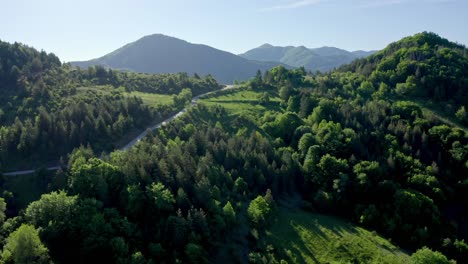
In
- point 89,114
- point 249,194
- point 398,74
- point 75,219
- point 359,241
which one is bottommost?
point 359,241

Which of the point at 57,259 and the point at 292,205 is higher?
the point at 57,259

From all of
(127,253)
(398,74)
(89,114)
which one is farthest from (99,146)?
(398,74)

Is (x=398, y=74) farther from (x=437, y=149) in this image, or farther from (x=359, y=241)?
(x=359, y=241)

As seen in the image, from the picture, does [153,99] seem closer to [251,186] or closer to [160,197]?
[251,186]

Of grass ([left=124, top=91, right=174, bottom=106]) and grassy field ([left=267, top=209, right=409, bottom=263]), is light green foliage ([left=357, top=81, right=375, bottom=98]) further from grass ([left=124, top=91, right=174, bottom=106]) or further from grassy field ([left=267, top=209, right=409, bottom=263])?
grassy field ([left=267, top=209, right=409, bottom=263])

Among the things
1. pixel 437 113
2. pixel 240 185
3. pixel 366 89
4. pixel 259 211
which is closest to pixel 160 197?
pixel 259 211

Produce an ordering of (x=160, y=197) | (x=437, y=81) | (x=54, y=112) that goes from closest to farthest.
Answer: (x=160, y=197) < (x=54, y=112) < (x=437, y=81)

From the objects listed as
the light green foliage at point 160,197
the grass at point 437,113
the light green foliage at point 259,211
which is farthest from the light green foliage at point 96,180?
the grass at point 437,113
